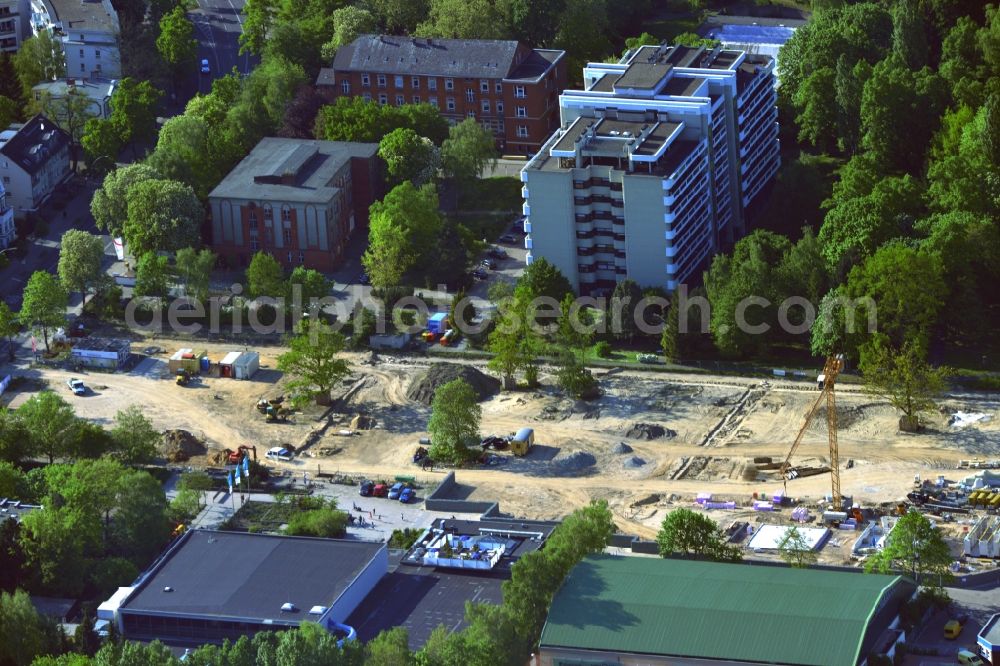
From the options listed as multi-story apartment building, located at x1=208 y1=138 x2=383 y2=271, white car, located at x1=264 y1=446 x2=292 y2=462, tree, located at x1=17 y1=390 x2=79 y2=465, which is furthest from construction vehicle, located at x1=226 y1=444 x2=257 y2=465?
multi-story apartment building, located at x1=208 y1=138 x2=383 y2=271

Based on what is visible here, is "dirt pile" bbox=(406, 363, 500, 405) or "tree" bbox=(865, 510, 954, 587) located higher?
"tree" bbox=(865, 510, 954, 587)

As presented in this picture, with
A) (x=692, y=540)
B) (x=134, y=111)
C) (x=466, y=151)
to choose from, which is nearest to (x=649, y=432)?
(x=692, y=540)

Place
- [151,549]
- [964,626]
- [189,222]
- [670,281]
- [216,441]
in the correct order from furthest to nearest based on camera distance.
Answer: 1. [189,222]
2. [670,281]
3. [216,441]
4. [151,549]
5. [964,626]

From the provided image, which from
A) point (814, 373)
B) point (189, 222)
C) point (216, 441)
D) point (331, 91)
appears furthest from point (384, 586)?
point (331, 91)

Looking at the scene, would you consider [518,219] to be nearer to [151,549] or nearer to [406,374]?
[406,374]

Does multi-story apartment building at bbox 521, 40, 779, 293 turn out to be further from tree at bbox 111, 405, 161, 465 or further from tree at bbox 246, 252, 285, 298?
tree at bbox 111, 405, 161, 465

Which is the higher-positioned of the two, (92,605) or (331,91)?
(331,91)

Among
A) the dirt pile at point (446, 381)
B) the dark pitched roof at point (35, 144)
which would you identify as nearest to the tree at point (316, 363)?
the dirt pile at point (446, 381)
